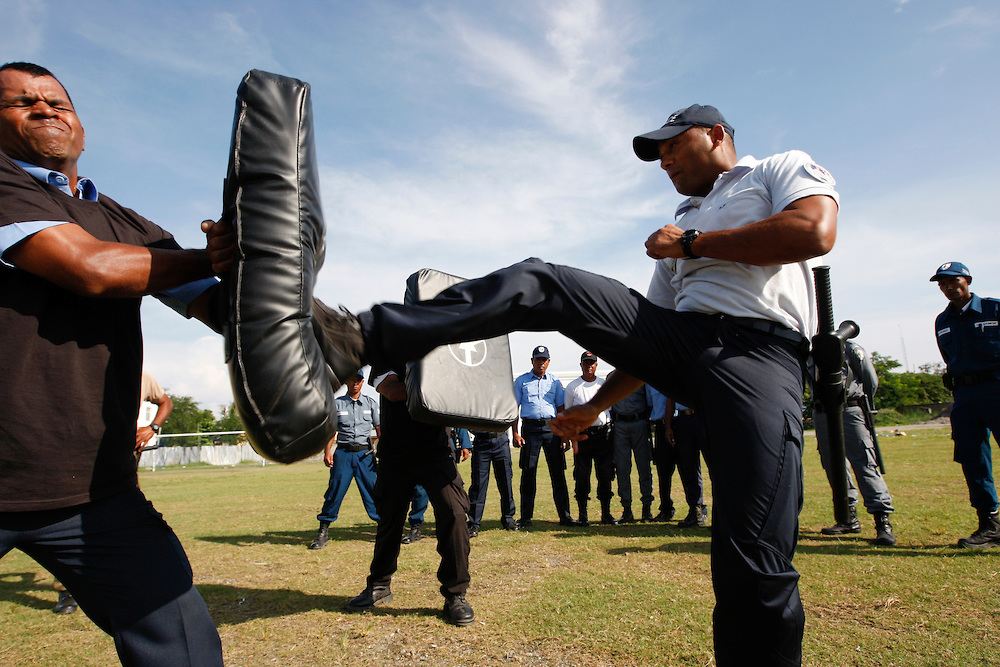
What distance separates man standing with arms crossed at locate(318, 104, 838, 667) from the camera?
83.1 inches

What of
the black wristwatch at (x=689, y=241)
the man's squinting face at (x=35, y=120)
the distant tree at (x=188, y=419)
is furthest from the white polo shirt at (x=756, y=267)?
the distant tree at (x=188, y=419)

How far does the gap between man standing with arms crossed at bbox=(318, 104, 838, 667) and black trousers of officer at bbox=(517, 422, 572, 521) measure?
709 centimetres

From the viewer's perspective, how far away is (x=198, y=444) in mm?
54844

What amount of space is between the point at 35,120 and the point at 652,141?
2.50 meters

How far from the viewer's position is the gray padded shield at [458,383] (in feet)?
12.3

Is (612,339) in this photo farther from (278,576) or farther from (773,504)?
(278,576)

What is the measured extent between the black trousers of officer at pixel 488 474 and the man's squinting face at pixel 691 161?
6.69m

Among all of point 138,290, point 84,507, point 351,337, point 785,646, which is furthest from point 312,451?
point 785,646

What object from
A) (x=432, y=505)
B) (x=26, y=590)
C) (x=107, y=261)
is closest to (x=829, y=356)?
(x=107, y=261)

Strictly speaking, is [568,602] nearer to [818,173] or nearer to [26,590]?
[818,173]

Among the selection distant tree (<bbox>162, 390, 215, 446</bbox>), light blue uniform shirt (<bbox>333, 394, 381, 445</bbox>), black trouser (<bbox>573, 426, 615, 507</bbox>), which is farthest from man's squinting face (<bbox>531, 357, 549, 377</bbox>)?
distant tree (<bbox>162, 390, 215, 446</bbox>)

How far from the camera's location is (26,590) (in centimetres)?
650

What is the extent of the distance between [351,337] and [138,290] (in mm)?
643

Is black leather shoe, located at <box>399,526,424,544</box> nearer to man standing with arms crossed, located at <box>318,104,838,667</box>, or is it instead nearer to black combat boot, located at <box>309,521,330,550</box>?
black combat boot, located at <box>309,521,330,550</box>
